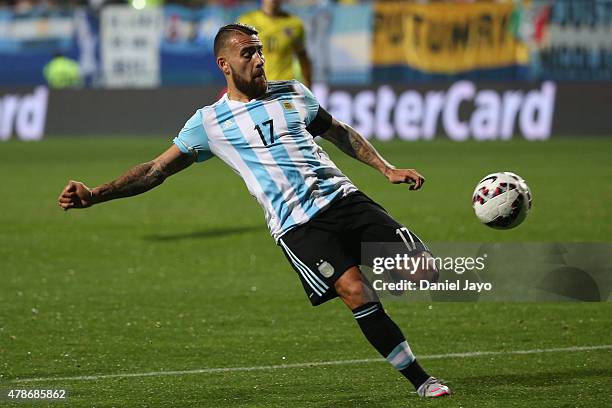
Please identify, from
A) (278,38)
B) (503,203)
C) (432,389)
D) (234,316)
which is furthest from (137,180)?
(278,38)

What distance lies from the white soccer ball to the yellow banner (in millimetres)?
23180

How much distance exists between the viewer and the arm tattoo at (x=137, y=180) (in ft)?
21.1

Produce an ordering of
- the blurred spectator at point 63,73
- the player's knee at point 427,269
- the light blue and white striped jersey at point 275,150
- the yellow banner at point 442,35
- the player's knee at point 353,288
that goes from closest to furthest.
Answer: the player's knee at point 353,288 < the player's knee at point 427,269 < the light blue and white striped jersey at point 275,150 < the yellow banner at point 442,35 < the blurred spectator at point 63,73

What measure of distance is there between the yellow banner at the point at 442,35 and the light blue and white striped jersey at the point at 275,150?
928 inches

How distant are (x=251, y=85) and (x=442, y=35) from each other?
79.4 feet

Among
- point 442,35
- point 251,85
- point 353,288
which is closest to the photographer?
point 353,288

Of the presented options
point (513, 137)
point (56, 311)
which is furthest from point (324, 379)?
point (513, 137)

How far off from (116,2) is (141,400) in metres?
28.0

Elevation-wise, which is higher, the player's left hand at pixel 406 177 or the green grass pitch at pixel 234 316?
the player's left hand at pixel 406 177

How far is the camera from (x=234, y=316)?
8.99m

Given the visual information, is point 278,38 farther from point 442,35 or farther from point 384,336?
point 442,35

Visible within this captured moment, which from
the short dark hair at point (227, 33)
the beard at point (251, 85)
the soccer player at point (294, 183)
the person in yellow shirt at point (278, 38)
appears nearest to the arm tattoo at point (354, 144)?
the soccer player at point (294, 183)

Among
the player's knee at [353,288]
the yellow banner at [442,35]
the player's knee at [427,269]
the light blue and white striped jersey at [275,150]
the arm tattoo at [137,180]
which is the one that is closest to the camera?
the player's knee at [353,288]

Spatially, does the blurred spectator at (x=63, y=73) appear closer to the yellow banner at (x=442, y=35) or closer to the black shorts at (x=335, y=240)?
the yellow banner at (x=442, y=35)
